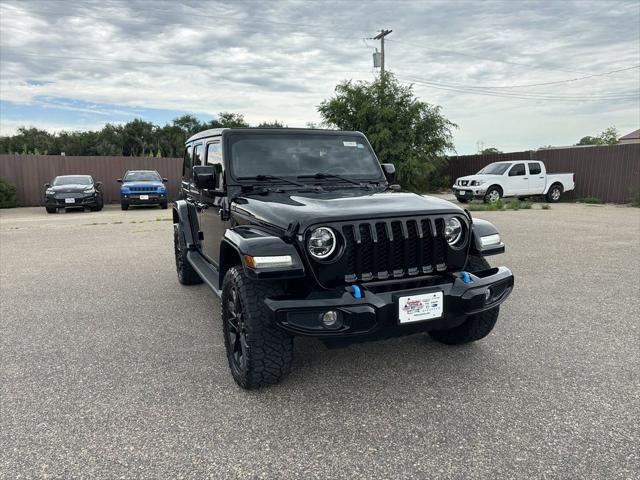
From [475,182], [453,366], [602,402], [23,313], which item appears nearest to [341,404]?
[453,366]

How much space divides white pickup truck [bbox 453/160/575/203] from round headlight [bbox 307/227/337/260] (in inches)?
620

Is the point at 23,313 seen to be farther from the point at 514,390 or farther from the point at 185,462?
the point at 514,390

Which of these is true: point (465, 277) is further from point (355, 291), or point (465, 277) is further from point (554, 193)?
point (554, 193)

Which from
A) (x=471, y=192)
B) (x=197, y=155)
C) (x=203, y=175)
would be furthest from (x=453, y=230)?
(x=471, y=192)

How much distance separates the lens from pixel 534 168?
708 inches

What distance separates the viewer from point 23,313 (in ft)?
15.7

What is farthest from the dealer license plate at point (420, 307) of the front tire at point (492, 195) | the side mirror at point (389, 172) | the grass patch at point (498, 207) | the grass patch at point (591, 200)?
the grass patch at point (591, 200)

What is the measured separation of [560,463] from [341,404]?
1.20 m

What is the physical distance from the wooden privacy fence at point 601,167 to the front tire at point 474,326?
1691cm

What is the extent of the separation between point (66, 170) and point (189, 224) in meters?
18.2

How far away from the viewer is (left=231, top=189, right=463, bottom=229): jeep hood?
9.36 ft

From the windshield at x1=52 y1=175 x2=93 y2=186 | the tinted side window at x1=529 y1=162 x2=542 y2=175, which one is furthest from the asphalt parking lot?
the tinted side window at x1=529 y1=162 x2=542 y2=175

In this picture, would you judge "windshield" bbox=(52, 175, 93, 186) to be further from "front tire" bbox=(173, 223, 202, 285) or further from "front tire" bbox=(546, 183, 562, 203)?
"front tire" bbox=(546, 183, 562, 203)

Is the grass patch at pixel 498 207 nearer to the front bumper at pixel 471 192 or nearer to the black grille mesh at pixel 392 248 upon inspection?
the front bumper at pixel 471 192
